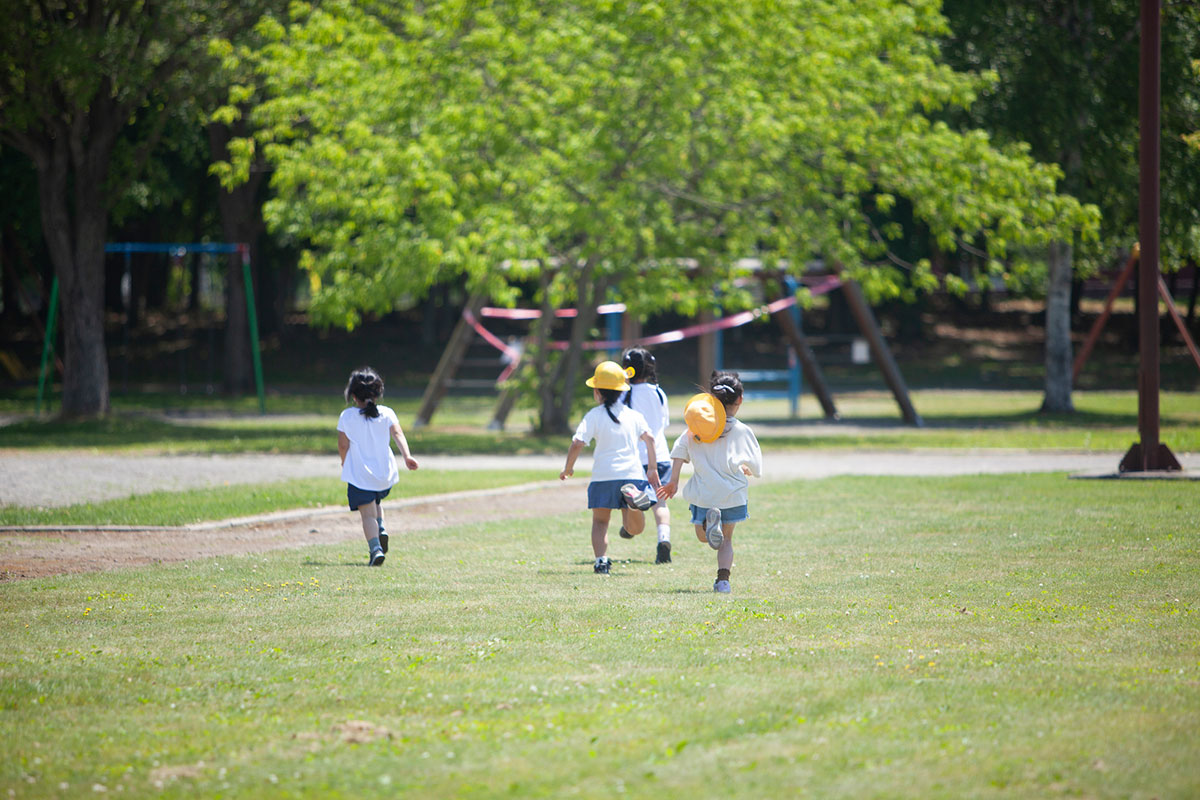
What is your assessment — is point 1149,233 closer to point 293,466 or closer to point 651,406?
point 651,406

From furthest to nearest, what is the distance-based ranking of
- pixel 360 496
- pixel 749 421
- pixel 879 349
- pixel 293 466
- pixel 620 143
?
pixel 749 421
pixel 879 349
pixel 620 143
pixel 293 466
pixel 360 496

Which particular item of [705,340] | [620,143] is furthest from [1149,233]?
[705,340]

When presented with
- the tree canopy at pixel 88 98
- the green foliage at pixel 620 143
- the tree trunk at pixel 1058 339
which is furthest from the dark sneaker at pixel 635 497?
the tree trunk at pixel 1058 339

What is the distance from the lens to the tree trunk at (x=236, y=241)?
31.5m

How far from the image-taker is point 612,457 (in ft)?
31.3

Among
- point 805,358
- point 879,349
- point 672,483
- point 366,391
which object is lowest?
point 672,483

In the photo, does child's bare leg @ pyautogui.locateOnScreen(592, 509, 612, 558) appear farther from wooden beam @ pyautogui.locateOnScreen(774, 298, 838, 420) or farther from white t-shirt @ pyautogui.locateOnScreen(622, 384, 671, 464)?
wooden beam @ pyautogui.locateOnScreen(774, 298, 838, 420)

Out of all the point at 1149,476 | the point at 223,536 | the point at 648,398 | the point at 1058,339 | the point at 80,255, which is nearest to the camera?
the point at 648,398

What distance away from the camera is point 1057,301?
92.2 feet

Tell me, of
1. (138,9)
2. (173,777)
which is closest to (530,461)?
(138,9)

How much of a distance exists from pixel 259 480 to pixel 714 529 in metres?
8.56

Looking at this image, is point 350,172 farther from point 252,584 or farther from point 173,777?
point 173,777

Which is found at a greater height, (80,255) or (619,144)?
(619,144)

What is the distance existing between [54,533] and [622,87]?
11.5 m
